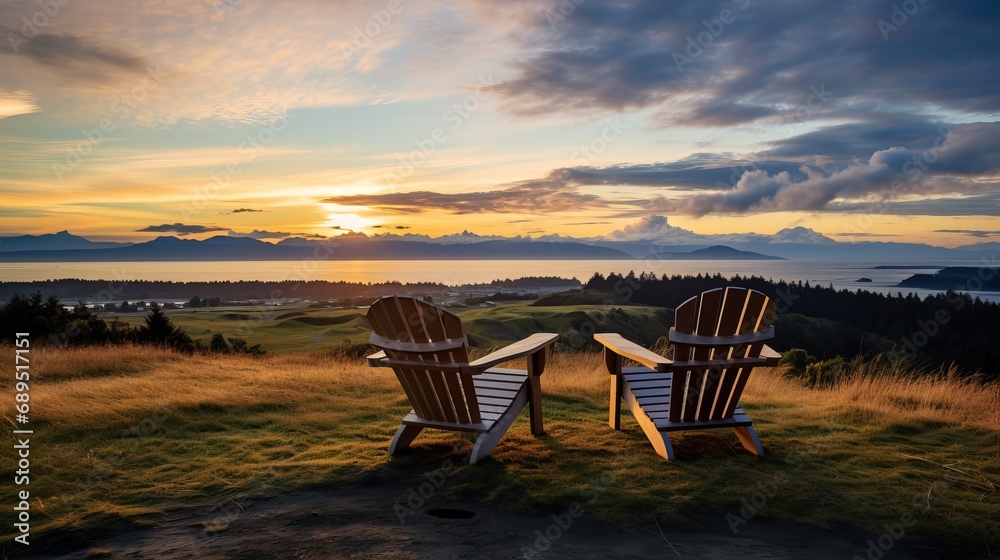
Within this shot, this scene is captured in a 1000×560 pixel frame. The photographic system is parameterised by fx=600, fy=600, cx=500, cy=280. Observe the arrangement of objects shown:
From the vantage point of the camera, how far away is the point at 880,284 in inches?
2995

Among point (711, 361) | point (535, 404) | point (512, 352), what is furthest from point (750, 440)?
point (512, 352)

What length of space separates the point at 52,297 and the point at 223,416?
12649 millimetres

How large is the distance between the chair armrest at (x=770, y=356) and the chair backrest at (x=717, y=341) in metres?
0.08

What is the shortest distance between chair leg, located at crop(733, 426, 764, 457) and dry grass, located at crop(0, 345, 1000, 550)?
10 centimetres

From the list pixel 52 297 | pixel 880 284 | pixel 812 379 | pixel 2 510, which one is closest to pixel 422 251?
pixel 880 284

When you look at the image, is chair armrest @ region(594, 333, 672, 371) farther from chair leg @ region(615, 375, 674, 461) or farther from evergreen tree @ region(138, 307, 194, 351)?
evergreen tree @ region(138, 307, 194, 351)

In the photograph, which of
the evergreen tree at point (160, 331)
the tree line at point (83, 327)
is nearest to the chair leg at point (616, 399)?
the tree line at point (83, 327)

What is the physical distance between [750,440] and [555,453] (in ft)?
4.86

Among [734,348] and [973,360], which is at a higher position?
[734,348]

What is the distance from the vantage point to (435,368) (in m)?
3.99

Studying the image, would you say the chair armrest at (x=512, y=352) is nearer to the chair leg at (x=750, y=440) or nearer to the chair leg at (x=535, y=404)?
the chair leg at (x=535, y=404)

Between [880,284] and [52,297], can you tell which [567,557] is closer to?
[52,297]

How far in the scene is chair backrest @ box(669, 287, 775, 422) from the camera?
160 inches

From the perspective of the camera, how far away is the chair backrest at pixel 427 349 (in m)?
3.95
